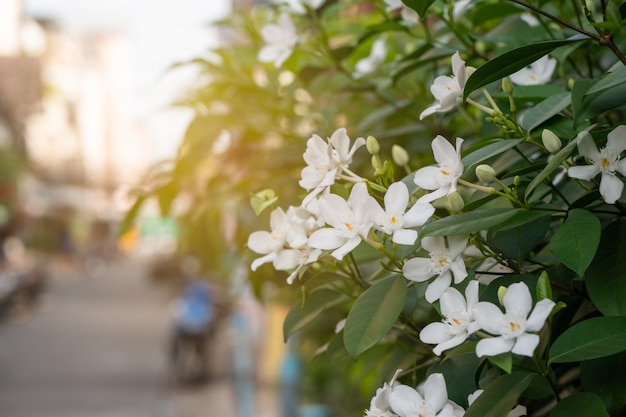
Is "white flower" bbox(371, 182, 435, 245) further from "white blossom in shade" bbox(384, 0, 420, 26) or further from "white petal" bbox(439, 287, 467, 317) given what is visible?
"white blossom in shade" bbox(384, 0, 420, 26)

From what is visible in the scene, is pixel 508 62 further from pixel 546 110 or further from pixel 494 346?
pixel 494 346

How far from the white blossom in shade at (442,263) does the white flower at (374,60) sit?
0.55 m

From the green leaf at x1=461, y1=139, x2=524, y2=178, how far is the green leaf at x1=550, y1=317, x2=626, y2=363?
0.14 m

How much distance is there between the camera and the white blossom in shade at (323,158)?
26.3 inches

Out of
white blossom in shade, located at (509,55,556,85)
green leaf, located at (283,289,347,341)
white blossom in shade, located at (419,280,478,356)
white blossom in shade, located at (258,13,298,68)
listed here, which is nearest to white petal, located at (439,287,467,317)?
white blossom in shade, located at (419,280,478,356)

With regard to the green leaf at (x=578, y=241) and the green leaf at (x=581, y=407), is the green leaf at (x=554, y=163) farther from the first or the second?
the green leaf at (x=581, y=407)

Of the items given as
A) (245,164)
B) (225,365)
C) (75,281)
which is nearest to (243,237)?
(245,164)

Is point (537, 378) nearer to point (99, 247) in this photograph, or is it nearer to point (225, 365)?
point (225, 365)

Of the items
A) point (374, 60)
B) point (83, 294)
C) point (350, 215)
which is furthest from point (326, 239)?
point (83, 294)

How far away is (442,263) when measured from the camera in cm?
62

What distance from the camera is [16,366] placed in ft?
32.9

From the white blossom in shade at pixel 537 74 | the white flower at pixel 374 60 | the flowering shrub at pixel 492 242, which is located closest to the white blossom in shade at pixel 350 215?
the flowering shrub at pixel 492 242

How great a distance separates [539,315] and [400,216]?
4.8 inches

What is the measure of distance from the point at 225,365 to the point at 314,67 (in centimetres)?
922
